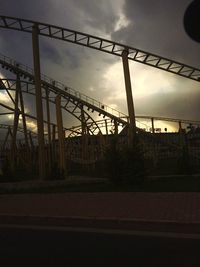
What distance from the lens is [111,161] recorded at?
58.6 feet

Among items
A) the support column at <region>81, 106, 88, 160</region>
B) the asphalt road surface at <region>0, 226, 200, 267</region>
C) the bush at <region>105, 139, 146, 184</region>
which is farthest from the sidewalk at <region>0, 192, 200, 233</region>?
the support column at <region>81, 106, 88, 160</region>

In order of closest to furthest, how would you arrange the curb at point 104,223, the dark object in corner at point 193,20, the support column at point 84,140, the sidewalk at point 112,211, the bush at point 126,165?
the dark object in corner at point 193,20 < the curb at point 104,223 < the sidewalk at point 112,211 < the bush at point 126,165 < the support column at point 84,140

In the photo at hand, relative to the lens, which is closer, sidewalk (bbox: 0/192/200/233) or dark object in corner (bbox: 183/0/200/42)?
dark object in corner (bbox: 183/0/200/42)

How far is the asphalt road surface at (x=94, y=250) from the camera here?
6672 millimetres

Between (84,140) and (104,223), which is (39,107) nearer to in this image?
(84,140)

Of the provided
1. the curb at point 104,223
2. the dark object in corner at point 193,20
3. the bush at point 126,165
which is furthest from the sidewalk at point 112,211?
the dark object in corner at point 193,20

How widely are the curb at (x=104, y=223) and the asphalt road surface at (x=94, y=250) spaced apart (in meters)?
0.65

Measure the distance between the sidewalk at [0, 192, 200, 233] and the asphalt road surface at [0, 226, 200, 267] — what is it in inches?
30.2

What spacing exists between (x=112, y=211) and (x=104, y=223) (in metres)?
1.17

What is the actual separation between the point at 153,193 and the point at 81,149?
2380cm

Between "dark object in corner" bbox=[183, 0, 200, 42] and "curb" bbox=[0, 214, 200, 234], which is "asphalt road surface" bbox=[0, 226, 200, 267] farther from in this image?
"dark object in corner" bbox=[183, 0, 200, 42]

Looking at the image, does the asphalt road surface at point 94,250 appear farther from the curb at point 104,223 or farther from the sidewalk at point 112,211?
the sidewalk at point 112,211

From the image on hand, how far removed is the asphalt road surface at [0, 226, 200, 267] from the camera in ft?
21.9

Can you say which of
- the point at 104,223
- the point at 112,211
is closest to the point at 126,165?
the point at 112,211
